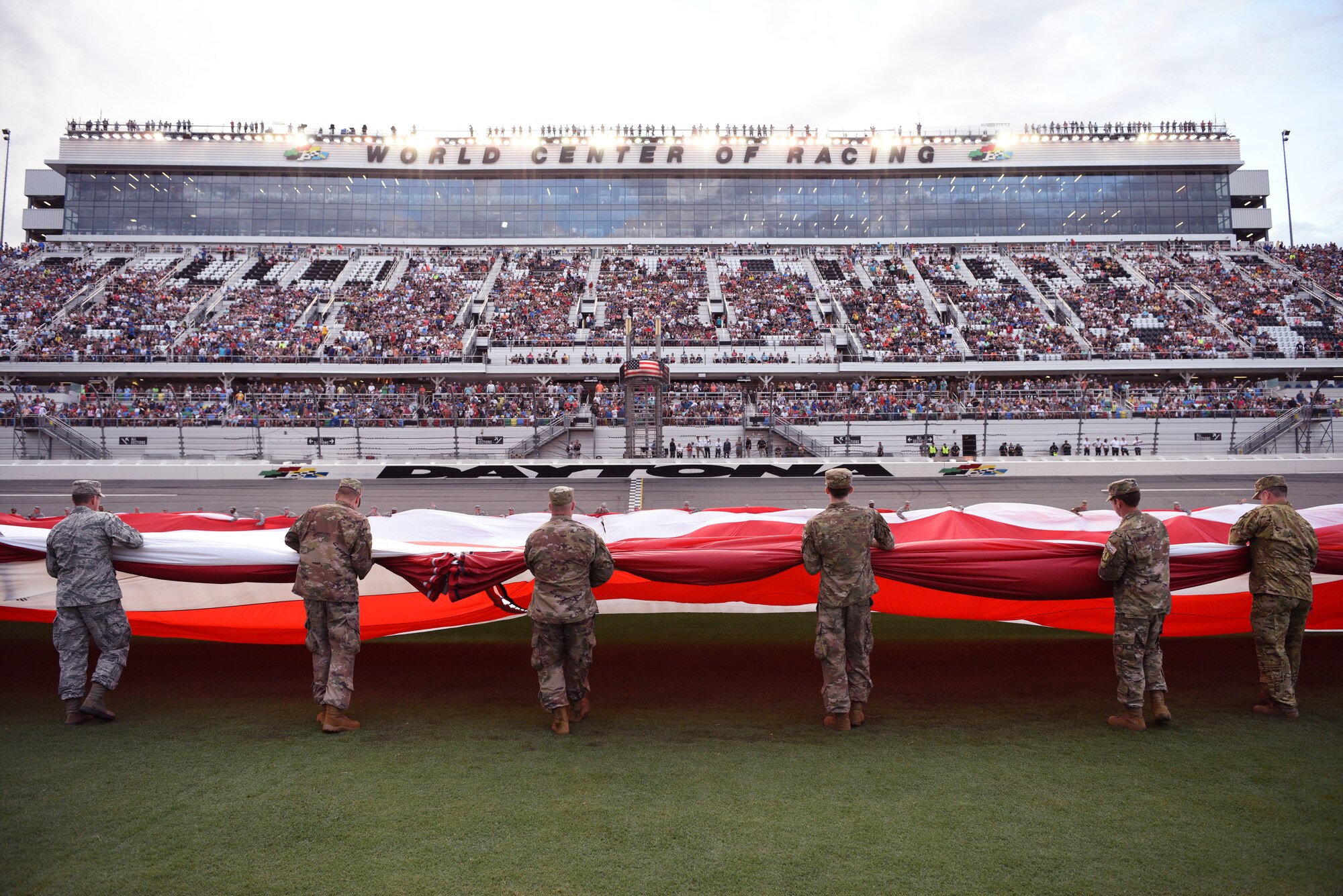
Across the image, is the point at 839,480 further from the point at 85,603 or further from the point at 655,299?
the point at 655,299

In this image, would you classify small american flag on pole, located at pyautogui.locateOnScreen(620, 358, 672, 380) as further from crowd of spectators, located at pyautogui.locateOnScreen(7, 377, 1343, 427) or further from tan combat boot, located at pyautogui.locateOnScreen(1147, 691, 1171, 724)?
tan combat boot, located at pyautogui.locateOnScreen(1147, 691, 1171, 724)

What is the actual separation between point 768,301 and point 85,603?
38.3 meters

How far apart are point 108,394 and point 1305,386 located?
183ft

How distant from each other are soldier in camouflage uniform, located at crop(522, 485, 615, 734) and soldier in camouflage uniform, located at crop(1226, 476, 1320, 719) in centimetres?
450

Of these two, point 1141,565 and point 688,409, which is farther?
Result: point 688,409

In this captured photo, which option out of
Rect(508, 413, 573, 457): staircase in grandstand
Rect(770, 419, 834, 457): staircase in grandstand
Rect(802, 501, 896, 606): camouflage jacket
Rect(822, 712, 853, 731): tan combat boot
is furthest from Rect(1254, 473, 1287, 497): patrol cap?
Rect(508, 413, 573, 457): staircase in grandstand

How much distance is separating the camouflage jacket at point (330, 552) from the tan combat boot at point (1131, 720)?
5.09 metres

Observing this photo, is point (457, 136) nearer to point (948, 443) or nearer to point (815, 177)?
point (815, 177)

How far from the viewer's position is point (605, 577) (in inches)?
194

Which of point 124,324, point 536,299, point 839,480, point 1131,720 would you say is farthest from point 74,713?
point 124,324

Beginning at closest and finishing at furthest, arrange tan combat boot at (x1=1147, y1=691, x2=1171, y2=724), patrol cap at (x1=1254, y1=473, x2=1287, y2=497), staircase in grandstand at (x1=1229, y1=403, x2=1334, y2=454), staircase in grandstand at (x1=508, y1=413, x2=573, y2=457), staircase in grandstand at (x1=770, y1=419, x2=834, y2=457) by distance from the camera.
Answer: tan combat boot at (x1=1147, y1=691, x2=1171, y2=724) → patrol cap at (x1=1254, y1=473, x2=1287, y2=497) → staircase in grandstand at (x1=1229, y1=403, x2=1334, y2=454) → staircase in grandstand at (x1=770, y1=419, x2=834, y2=457) → staircase in grandstand at (x1=508, y1=413, x2=573, y2=457)

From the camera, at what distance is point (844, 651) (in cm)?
485

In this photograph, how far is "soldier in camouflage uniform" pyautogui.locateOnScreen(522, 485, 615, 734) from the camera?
15.7 ft

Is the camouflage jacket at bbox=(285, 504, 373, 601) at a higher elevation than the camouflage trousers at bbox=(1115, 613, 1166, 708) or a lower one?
higher
